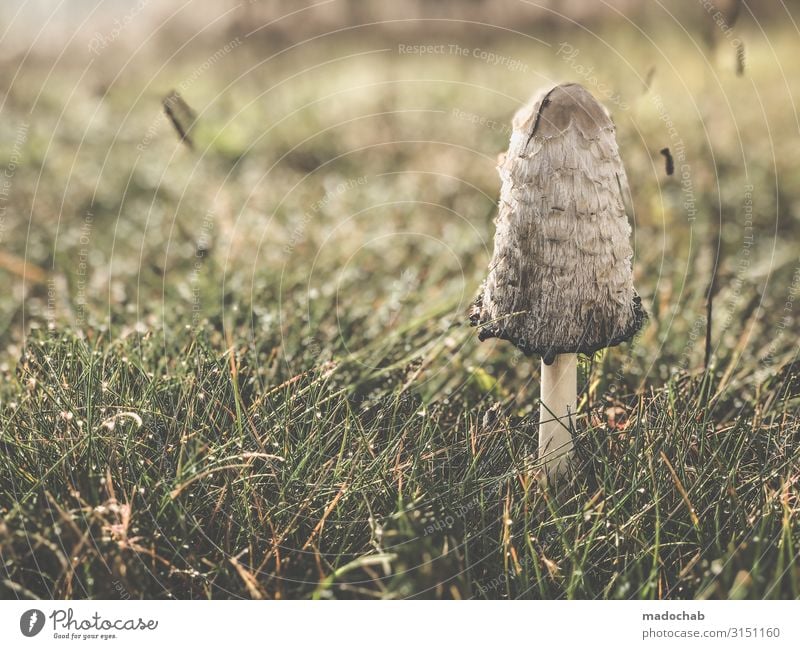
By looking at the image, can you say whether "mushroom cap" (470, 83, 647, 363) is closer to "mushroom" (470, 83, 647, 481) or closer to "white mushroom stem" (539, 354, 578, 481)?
"mushroom" (470, 83, 647, 481)

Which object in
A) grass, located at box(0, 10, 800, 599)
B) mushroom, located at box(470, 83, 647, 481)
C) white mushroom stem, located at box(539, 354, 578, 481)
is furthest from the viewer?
white mushroom stem, located at box(539, 354, 578, 481)

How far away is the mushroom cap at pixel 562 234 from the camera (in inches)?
70.9

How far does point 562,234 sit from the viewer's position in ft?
6.01

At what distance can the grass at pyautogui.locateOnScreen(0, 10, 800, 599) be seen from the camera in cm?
192

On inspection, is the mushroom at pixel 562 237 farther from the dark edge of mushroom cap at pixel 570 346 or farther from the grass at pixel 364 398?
the grass at pixel 364 398

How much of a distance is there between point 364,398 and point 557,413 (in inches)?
30.9

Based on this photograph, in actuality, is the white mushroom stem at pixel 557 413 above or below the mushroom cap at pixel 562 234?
below

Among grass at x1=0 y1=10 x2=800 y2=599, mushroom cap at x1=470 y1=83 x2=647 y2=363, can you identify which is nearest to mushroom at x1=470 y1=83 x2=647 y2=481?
mushroom cap at x1=470 y1=83 x2=647 y2=363

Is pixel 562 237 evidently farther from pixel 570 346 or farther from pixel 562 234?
pixel 570 346
